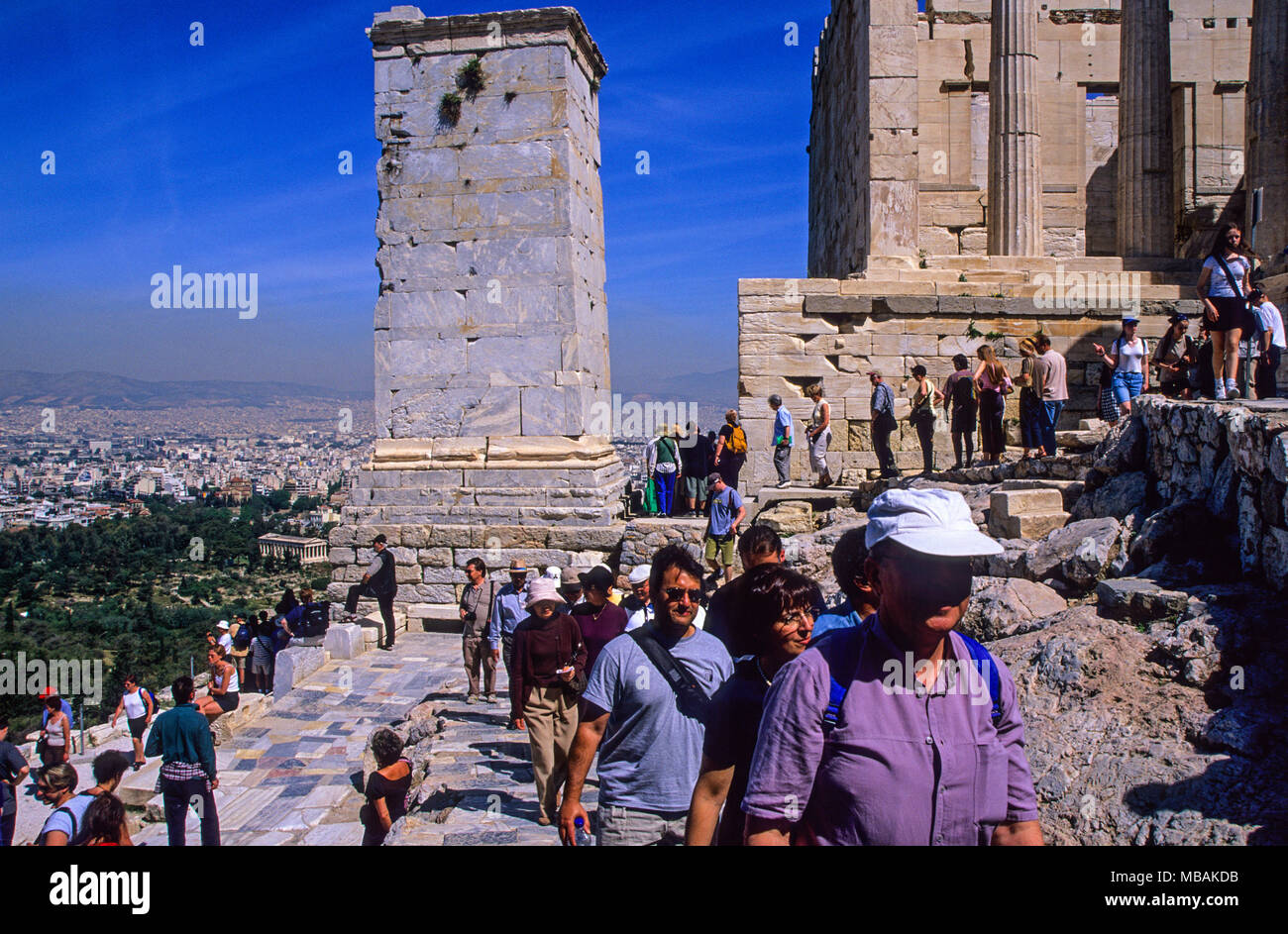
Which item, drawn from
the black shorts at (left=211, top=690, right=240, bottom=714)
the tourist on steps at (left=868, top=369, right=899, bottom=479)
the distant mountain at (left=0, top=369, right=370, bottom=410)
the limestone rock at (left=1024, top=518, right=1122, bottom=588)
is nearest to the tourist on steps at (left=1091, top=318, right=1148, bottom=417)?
the tourist on steps at (left=868, top=369, right=899, bottom=479)

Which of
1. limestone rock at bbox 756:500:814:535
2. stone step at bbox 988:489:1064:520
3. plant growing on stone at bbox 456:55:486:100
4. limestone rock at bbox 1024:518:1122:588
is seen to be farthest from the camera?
plant growing on stone at bbox 456:55:486:100

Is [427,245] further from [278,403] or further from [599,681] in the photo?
[278,403]

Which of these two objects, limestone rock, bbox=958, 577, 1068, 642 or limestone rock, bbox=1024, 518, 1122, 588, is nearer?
limestone rock, bbox=958, 577, 1068, 642

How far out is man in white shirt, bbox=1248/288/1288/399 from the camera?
8438mm

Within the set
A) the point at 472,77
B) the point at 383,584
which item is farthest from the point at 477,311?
the point at 383,584

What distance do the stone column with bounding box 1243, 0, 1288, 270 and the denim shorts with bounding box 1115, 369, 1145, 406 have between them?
6327mm

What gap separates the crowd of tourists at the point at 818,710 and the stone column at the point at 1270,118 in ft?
47.4

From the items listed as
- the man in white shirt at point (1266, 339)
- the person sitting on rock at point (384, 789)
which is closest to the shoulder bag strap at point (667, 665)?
the person sitting on rock at point (384, 789)

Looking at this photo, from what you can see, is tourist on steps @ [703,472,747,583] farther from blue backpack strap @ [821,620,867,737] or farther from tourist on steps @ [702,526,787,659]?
blue backpack strap @ [821,620,867,737]

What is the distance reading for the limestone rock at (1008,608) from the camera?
520 cm

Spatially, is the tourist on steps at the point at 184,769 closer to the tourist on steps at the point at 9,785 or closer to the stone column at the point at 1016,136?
the tourist on steps at the point at 9,785

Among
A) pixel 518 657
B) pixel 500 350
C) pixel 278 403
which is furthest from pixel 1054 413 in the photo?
pixel 278 403

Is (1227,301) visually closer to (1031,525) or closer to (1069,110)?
(1031,525)
